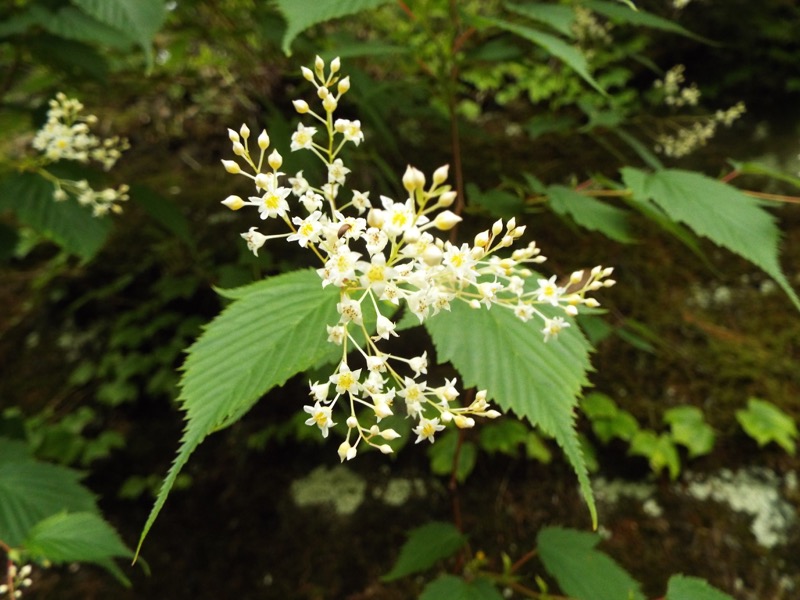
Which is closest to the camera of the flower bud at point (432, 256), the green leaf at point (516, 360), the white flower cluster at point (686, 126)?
the flower bud at point (432, 256)

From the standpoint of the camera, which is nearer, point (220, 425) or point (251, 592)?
point (220, 425)

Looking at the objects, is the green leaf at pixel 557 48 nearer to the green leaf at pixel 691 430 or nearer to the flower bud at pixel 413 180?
the flower bud at pixel 413 180

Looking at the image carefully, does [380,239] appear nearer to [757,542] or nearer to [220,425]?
[220,425]

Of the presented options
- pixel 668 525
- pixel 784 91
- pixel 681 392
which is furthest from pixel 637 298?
pixel 784 91

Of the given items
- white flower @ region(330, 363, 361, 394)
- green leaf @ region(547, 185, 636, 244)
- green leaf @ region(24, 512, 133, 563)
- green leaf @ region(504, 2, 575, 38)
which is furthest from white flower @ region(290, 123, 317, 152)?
green leaf @ region(24, 512, 133, 563)

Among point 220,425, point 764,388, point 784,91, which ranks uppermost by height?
point 220,425

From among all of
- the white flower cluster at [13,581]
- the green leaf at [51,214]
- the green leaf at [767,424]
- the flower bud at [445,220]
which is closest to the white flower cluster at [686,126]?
the green leaf at [767,424]
